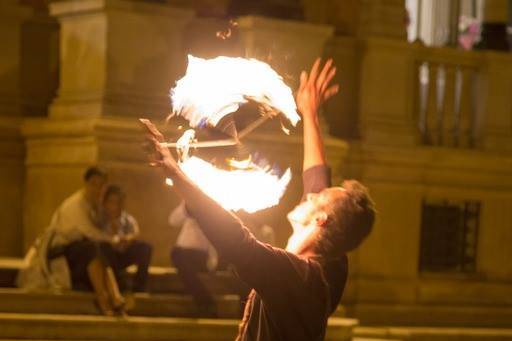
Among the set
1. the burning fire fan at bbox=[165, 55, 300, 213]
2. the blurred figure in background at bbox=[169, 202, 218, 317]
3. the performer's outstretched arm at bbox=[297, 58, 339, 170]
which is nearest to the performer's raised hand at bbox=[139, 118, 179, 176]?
the burning fire fan at bbox=[165, 55, 300, 213]

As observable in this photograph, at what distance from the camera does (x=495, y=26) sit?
49.9ft

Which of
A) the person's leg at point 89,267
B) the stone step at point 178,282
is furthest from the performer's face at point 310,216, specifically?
the stone step at point 178,282

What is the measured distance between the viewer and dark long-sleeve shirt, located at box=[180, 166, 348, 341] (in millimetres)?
4750

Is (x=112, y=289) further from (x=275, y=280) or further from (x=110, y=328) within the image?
(x=275, y=280)

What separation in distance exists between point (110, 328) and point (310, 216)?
554 centimetres

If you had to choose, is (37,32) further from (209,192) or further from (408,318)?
(209,192)

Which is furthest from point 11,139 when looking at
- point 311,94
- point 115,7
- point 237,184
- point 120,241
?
point 237,184

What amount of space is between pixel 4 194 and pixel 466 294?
482 cm

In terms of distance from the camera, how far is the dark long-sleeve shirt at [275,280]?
4.75 metres

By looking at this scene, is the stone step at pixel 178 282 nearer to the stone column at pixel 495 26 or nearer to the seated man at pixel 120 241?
the seated man at pixel 120 241

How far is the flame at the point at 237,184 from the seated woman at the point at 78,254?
16.7 ft

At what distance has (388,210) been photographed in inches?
549

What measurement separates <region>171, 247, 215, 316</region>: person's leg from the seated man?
10.9 inches

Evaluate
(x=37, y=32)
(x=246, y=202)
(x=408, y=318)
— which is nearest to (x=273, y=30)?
(x=37, y=32)
